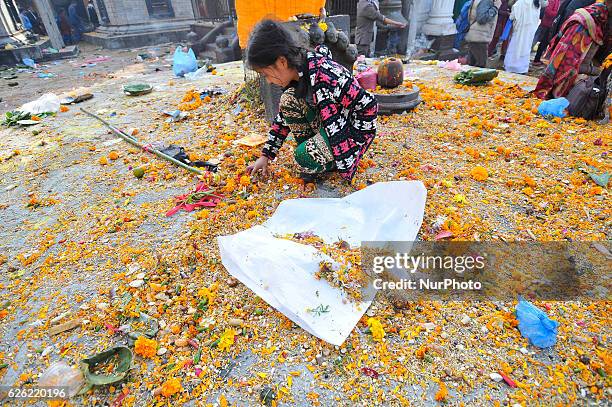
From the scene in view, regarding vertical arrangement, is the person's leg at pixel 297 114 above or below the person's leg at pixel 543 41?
above

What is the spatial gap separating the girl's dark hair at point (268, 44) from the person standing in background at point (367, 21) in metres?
6.89

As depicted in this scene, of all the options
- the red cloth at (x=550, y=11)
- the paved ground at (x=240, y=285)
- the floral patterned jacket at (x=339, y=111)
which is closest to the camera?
the paved ground at (x=240, y=285)

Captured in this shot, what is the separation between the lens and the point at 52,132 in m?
5.11

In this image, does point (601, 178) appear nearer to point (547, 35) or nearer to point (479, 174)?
point (479, 174)

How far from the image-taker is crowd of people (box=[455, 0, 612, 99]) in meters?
4.39

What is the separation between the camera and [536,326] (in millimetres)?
1752

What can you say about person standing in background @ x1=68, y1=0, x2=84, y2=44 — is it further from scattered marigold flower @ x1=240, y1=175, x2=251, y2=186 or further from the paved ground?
scattered marigold flower @ x1=240, y1=175, x2=251, y2=186

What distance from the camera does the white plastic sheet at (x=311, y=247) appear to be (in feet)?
6.27

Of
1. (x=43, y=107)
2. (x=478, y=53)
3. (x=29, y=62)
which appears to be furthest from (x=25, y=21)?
(x=478, y=53)

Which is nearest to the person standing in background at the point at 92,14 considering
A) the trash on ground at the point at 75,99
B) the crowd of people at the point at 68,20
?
the crowd of people at the point at 68,20

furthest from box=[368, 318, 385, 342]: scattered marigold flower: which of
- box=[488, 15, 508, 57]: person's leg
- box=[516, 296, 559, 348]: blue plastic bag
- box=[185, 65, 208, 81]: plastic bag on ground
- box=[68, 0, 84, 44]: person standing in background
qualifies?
box=[68, 0, 84, 44]: person standing in background

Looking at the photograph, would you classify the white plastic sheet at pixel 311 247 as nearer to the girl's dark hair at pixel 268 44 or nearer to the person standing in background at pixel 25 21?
the girl's dark hair at pixel 268 44

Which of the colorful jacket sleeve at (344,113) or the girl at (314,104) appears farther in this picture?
the colorful jacket sleeve at (344,113)

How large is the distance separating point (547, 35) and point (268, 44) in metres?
9.68
